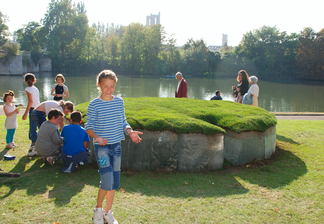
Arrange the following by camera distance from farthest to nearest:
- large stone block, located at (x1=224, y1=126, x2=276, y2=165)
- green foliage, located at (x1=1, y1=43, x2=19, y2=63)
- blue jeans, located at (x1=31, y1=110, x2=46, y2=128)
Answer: green foliage, located at (x1=1, y1=43, x2=19, y2=63) < blue jeans, located at (x1=31, y1=110, x2=46, y2=128) < large stone block, located at (x1=224, y1=126, x2=276, y2=165)

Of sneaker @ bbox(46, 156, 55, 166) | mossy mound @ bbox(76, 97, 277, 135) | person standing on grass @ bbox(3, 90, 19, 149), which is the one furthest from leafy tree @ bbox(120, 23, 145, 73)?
sneaker @ bbox(46, 156, 55, 166)

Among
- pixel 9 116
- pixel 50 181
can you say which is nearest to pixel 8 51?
pixel 9 116

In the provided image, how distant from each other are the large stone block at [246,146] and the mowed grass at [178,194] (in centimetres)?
19

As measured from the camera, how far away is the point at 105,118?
3.04 metres

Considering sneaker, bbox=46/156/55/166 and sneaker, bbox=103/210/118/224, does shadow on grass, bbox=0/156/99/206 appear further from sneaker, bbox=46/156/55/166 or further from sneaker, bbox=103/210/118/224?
sneaker, bbox=103/210/118/224

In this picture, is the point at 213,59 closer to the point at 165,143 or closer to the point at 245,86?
the point at 245,86

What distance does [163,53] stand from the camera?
7131 cm

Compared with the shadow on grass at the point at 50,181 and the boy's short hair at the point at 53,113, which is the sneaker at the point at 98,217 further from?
the boy's short hair at the point at 53,113

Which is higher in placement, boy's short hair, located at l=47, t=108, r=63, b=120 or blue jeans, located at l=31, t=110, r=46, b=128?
boy's short hair, located at l=47, t=108, r=63, b=120

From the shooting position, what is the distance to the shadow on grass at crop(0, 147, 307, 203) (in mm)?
4094

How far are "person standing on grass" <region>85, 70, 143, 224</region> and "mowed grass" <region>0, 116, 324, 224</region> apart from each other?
0.48 meters

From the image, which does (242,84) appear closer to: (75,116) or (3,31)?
(75,116)

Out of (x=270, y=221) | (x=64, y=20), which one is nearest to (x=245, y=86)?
(x=270, y=221)

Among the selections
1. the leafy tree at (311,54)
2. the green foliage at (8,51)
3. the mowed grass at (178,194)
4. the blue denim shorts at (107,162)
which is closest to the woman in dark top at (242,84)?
the mowed grass at (178,194)
